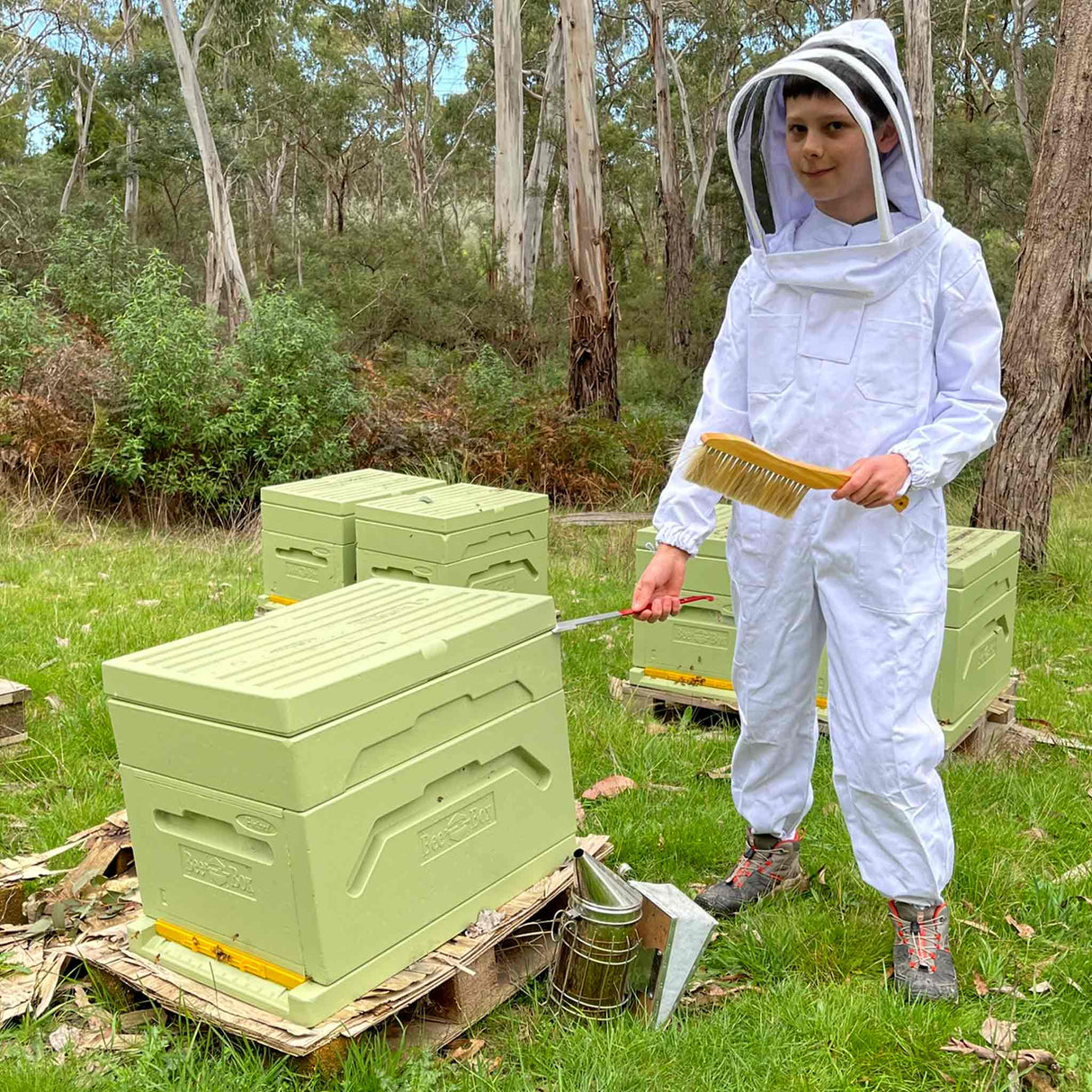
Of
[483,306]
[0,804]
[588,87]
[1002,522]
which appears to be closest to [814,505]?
[0,804]

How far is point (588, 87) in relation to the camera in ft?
42.7

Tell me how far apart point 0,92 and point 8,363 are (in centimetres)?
1875

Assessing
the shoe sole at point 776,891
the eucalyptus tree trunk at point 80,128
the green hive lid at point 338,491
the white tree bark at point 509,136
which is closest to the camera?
the shoe sole at point 776,891

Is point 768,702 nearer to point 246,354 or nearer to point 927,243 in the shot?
point 927,243

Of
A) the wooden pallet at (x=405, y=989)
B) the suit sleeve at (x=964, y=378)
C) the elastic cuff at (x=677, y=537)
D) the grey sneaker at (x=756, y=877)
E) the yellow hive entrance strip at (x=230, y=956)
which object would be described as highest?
the suit sleeve at (x=964, y=378)

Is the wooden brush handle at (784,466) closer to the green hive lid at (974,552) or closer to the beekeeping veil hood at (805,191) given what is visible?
the beekeeping veil hood at (805,191)

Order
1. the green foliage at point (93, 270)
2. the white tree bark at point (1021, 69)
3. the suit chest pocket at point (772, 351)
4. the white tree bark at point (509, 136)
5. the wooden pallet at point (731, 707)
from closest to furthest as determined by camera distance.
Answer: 1. the suit chest pocket at point (772, 351)
2. the wooden pallet at point (731, 707)
3. the green foliage at point (93, 270)
4. the white tree bark at point (509, 136)
5. the white tree bark at point (1021, 69)

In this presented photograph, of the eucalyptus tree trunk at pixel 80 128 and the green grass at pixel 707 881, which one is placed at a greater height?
the eucalyptus tree trunk at pixel 80 128

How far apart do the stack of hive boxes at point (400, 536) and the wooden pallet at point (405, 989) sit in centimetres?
200

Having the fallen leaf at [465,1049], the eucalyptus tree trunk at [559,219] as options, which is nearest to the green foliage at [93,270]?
the fallen leaf at [465,1049]

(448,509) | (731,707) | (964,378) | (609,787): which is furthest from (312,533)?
(964,378)

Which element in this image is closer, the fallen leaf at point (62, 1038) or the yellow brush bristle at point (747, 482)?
the fallen leaf at point (62, 1038)

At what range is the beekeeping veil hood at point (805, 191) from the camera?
99.7 inches

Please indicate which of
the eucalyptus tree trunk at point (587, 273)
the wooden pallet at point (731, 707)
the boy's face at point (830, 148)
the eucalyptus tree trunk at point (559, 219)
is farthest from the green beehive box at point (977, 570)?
the eucalyptus tree trunk at point (559, 219)
